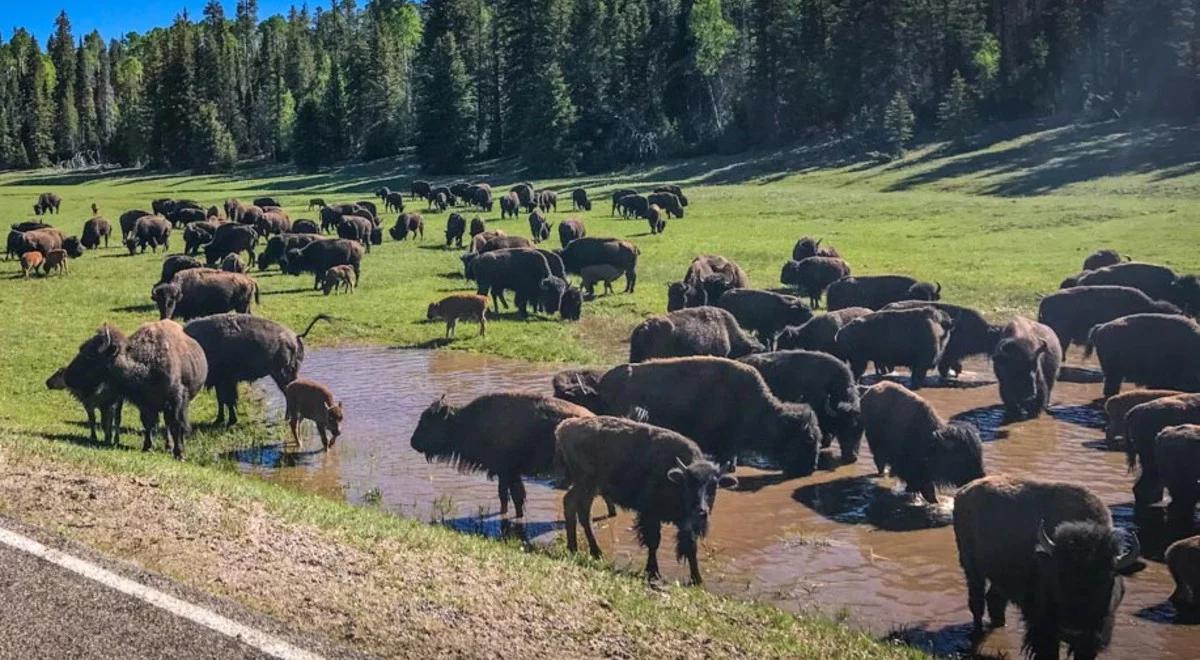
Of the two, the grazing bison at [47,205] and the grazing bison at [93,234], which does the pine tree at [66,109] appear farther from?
the grazing bison at [93,234]

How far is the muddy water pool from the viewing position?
9797 millimetres

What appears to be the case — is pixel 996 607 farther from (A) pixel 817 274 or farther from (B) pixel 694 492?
(A) pixel 817 274

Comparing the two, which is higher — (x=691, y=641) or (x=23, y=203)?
(x=23, y=203)

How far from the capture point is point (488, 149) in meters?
95.8

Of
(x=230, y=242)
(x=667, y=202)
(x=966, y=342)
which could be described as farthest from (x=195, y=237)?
(x=966, y=342)

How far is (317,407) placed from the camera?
1523 centimetres

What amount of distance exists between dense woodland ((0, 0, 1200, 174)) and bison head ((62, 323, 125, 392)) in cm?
6045

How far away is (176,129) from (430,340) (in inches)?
3746

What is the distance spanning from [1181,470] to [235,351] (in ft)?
42.5

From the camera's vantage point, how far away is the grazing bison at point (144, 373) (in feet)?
45.0

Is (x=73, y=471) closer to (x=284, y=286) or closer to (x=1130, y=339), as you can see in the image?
(x=1130, y=339)

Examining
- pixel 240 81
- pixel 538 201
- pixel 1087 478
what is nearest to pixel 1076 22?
pixel 538 201

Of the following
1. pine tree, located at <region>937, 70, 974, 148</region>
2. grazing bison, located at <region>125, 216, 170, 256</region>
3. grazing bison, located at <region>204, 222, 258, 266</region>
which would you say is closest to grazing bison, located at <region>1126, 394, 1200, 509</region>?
grazing bison, located at <region>204, 222, 258, 266</region>

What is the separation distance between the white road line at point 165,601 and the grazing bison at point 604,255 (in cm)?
2316
